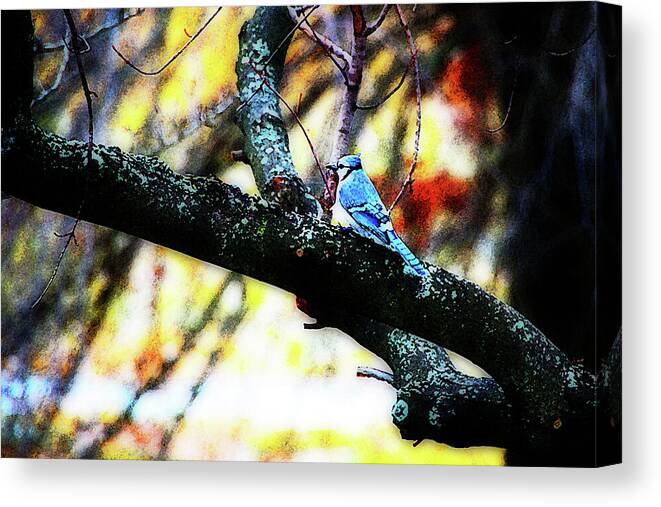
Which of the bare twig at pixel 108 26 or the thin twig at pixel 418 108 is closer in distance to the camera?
the thin twig at pixel 418 108

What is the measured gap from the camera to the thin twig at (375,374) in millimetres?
5523

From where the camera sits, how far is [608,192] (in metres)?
5.43

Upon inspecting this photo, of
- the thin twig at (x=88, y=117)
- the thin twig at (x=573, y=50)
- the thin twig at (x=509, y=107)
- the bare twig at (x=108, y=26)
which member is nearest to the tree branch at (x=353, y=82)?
the thin twig at (x=509, y=107)

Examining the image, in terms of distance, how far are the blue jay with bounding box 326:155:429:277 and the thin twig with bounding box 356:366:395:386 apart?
1.17ft

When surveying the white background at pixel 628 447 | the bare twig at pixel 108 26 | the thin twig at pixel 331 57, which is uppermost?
the bare twig at pixel 108 26

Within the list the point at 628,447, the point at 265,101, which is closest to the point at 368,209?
the point at 265,101

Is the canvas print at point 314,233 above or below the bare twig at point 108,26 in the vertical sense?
below

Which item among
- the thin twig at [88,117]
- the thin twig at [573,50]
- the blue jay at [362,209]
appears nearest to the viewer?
the thin twig at [573,50]

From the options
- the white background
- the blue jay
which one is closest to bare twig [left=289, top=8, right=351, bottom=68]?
the blue jay

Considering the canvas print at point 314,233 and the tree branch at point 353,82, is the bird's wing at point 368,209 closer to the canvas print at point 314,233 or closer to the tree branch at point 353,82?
the canvas print at point 314,233

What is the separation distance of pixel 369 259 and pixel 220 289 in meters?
0.53

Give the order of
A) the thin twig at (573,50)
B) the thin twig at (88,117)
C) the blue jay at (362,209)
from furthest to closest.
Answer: the thin twig at (88,117)
the blue jay at (362,209)
the thin twig at (573,50)

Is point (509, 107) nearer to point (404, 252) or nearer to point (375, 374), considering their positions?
point (404, 252)

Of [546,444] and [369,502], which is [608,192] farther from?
[369,502]
